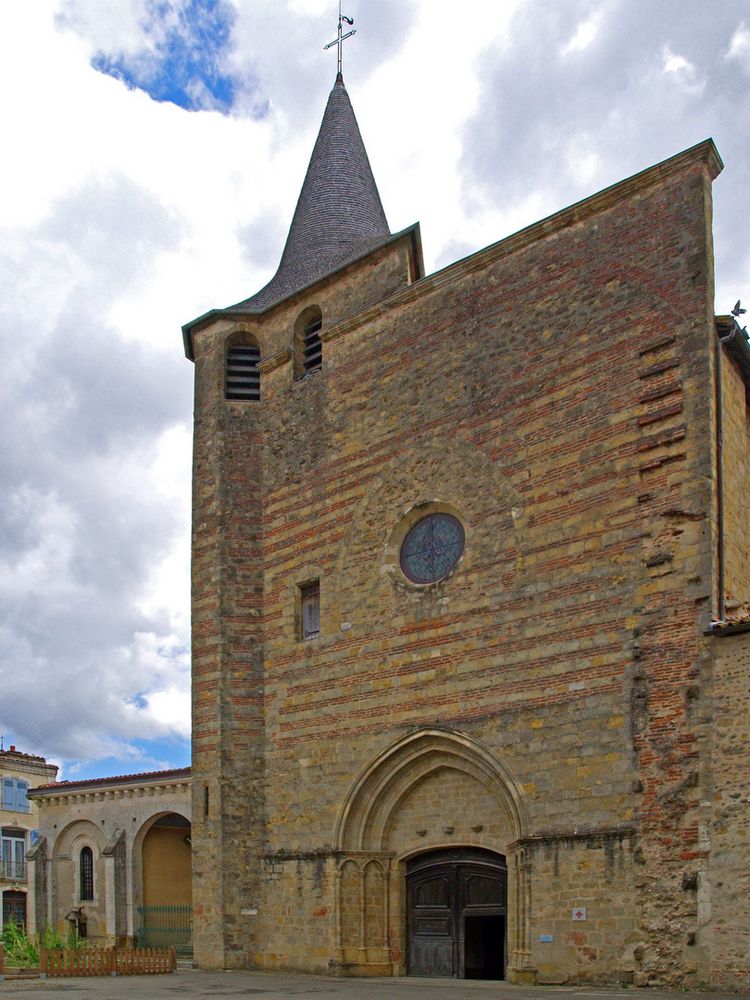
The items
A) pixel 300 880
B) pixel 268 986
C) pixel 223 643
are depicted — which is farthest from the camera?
pixel 223 643

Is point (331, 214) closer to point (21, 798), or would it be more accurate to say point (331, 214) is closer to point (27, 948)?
point (27, 948)

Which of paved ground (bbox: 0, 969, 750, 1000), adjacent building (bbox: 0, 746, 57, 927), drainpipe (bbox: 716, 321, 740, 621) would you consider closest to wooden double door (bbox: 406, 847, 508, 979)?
paved ground (bbox: 0, 969, 750, 1000)

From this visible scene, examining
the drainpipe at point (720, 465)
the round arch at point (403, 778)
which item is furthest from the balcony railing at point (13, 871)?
the drainpipe at point (720, 465)

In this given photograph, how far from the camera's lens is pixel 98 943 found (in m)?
25.2

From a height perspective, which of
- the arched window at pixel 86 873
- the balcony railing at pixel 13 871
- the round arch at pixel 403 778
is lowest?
the balcony railing at pixel 13 871

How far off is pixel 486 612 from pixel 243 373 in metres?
7.71

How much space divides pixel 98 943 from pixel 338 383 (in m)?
15.3

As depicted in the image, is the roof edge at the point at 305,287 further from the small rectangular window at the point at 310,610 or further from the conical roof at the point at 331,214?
the small rectangular window at the point at 310,610

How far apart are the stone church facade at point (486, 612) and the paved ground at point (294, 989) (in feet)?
1.99

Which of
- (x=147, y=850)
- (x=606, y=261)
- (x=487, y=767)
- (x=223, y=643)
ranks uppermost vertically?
(x=606, y=261)

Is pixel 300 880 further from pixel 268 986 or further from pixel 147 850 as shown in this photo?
pixel 147 850

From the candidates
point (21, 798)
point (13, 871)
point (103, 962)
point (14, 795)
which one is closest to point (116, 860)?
point (103, 962)

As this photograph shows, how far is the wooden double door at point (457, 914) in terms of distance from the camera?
14.8 m

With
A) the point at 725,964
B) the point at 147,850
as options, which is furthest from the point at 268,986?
the point at 147,850
